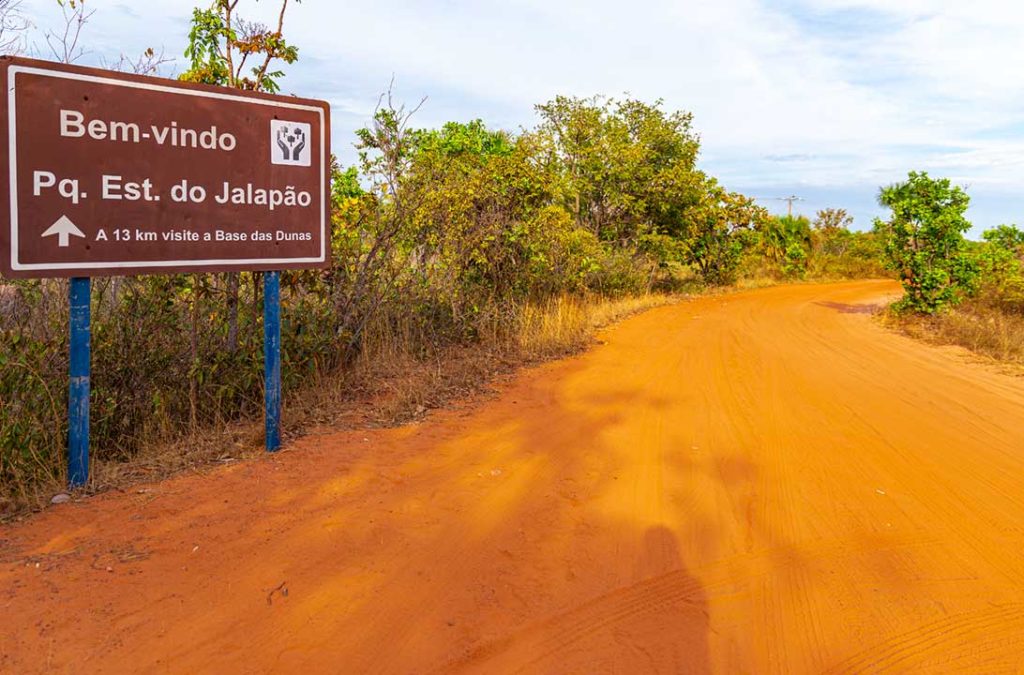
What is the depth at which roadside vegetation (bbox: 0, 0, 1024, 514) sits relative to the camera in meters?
4.89

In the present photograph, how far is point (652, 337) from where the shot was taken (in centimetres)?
1099

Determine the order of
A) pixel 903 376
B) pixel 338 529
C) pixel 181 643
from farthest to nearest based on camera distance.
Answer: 1. pixel 903 376
2. pixel 338 529
3. pixel 181 643

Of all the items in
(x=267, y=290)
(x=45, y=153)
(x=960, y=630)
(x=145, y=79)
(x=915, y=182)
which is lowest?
(x=960, y=630)

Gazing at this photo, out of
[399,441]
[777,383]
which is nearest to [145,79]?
[399,441]

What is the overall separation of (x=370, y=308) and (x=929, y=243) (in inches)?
475

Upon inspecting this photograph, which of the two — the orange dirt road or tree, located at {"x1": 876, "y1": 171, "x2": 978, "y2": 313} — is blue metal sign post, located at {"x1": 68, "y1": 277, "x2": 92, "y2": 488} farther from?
tree, located at {"x1": 876, "y1": 171, "x2": 978, "y2": 313}

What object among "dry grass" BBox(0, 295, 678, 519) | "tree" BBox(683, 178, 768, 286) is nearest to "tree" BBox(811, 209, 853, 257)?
"tree" BBox(683, 178, 768, 286)

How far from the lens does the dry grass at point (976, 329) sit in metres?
9.66

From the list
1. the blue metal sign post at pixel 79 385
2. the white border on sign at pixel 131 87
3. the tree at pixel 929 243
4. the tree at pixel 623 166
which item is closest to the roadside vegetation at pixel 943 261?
the tree at pixel 929 243

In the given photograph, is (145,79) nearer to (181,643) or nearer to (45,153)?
(45,153)

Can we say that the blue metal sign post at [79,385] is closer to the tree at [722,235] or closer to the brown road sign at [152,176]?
the brown road sign at [152,176]

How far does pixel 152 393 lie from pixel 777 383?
20.7 ft

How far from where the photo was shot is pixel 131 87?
14.1 feet

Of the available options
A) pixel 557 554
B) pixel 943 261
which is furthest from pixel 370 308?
pixel 943 261
